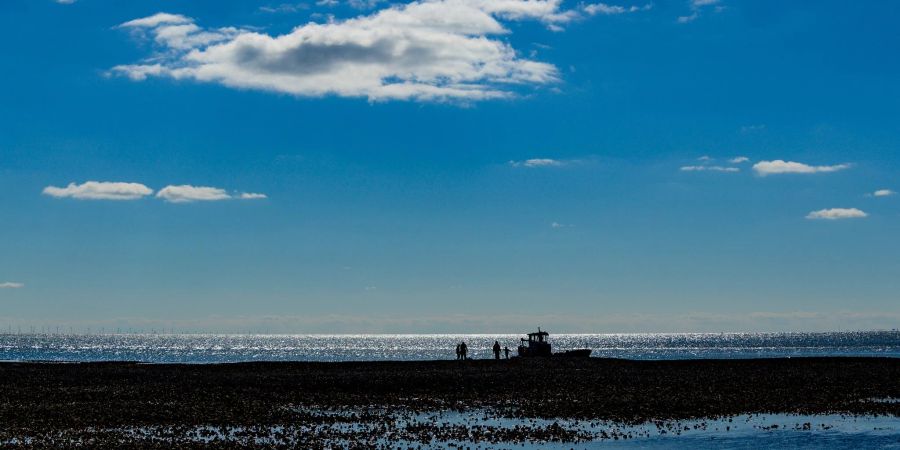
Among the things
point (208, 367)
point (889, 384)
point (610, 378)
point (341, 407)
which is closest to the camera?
point (341, 407)

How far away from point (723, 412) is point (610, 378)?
19.2m

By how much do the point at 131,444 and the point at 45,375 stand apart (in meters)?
41.6

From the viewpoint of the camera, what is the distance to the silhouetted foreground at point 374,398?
3491 cm

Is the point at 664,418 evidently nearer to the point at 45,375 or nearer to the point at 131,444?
the point at 131,444

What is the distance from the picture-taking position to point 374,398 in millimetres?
49781

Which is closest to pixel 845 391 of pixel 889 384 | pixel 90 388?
pixel 889 384

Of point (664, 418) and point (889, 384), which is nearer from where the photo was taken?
point (664, 418)

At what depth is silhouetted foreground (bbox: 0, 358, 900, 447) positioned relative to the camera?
34.9m

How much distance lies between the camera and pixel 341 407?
1768 inches

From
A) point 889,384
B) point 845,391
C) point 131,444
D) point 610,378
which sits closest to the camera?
point 131,444

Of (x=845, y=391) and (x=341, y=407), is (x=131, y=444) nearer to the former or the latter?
(x=341, y=407)

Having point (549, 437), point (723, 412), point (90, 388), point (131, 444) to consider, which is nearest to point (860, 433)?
point (723, 412)

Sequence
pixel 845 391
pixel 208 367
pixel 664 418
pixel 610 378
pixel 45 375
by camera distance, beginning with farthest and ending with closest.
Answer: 1. pixel 208 367
2. pixel 45 375
3. pixel 610 378
4. pixel 845 391
5. pixel 664 418

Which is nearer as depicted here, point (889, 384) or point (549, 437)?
point (549, 437)
